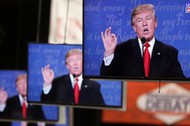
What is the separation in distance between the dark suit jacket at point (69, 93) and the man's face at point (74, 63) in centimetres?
10

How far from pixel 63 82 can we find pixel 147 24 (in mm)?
1513

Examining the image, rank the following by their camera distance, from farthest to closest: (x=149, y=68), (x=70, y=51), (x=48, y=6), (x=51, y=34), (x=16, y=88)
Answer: (x=48, y=6), (x=51, y=34), (x=16, y=88), (x=70, y=51), (x=149, y=68)

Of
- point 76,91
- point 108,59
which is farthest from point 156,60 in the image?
point 76,91

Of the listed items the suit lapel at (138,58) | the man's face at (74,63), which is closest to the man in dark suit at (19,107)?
the man's face at (74,63)

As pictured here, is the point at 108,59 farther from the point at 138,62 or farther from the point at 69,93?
the point at 69,93

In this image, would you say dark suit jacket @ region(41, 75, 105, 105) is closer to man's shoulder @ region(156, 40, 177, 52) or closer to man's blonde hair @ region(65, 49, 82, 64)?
man's blonde hair @ region(65, 49, 82, 64)

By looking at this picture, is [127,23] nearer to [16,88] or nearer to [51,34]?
[16,88]

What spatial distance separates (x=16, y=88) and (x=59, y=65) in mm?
1303

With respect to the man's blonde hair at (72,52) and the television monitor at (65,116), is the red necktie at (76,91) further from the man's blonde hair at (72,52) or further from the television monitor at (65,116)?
the television monitor at (65,116)

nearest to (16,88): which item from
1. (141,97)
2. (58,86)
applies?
(58,86)

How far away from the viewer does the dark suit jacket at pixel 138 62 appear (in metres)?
3.08

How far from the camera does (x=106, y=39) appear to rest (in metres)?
3.19

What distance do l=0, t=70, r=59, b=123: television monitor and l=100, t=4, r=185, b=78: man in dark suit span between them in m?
2.17

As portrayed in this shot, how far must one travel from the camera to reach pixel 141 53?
10.3 ft
